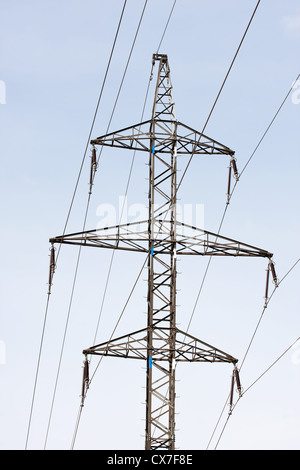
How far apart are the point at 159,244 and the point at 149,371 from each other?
3.74m

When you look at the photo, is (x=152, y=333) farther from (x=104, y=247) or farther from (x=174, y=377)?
(x=104, y=247)

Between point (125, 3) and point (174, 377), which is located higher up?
point (125, 3)

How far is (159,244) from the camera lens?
23078 millimetres
